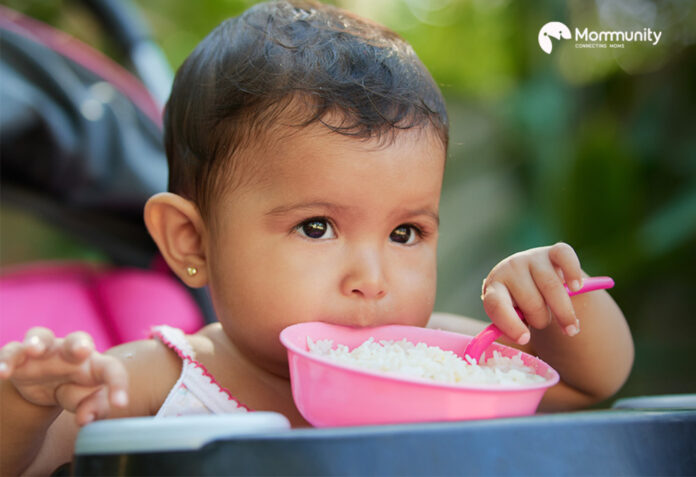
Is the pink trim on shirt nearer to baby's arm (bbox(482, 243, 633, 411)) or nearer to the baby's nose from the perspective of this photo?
the baby's nose

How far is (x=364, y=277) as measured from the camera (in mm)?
→ 836

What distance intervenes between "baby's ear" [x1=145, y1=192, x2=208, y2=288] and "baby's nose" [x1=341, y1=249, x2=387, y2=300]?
0.27 m

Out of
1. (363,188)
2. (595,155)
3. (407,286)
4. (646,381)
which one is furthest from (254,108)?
(595,155)

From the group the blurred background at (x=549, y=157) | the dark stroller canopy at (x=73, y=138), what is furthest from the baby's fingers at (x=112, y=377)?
the blurred background at (x=549, y=157)

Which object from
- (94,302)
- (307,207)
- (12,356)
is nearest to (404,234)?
(307,207)

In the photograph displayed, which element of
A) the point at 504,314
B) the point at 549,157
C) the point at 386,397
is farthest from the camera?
the point at 549,157

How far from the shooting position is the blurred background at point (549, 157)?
88.7 inches

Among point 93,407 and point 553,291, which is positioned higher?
point 553,291

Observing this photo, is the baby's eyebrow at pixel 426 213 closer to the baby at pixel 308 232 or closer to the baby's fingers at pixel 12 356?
the baby at pixel 308 232

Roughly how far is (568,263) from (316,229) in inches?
12.0

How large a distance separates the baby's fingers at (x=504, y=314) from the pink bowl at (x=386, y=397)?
0.08 m

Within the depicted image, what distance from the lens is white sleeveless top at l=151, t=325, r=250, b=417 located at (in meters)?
0.88

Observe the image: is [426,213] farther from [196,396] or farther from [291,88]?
[196,396]

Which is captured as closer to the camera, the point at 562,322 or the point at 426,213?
the point at 562,322
